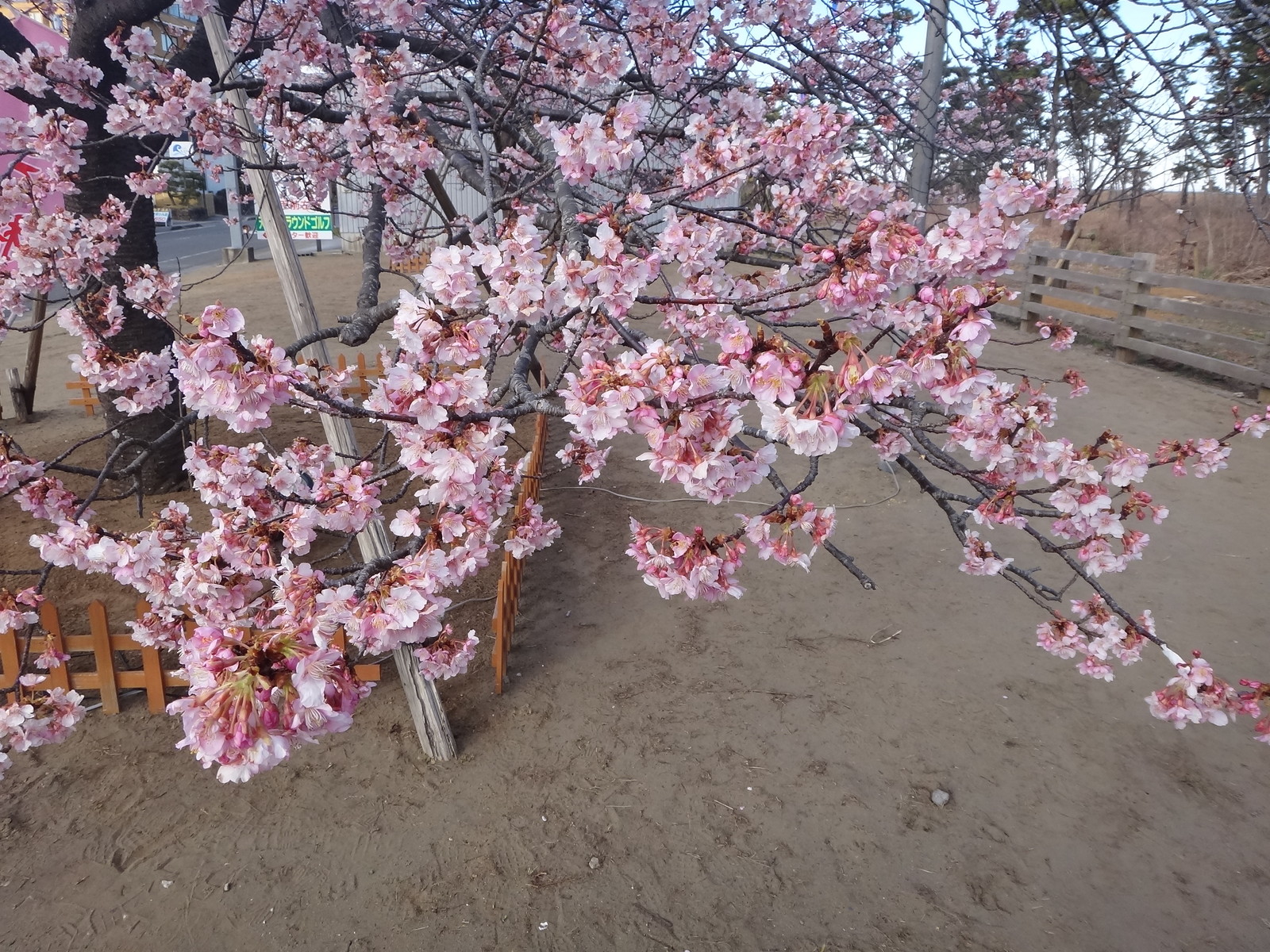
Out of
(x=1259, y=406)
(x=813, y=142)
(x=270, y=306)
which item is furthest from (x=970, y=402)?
(x=270, y=306)

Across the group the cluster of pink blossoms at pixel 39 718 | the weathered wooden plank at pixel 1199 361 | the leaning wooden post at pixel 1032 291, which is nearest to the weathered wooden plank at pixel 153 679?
the cluster of pink blossoms at pixel 39 718

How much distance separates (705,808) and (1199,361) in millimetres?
7733

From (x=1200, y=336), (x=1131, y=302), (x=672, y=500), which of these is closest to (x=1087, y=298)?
(x=1131, y=302)

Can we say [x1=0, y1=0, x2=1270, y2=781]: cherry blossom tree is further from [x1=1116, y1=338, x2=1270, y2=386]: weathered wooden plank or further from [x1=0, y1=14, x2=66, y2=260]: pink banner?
[x1=1116, y1=338, x2=1270, y2=386]: weathered wooden plank

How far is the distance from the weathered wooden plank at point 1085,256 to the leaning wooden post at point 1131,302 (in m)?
0.11

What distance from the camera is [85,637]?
9.17ft

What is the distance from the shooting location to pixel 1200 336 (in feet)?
24.6

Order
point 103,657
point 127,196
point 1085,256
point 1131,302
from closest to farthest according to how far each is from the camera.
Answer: point 103,657
point 127,196
point 1131,302
point 1085,256

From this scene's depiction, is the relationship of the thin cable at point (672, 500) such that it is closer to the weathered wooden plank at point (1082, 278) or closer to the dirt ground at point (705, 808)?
the dirt ground at point (705, 808)

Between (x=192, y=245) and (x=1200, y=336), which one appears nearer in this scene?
(x=1200, y=336)

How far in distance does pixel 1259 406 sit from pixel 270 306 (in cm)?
1168

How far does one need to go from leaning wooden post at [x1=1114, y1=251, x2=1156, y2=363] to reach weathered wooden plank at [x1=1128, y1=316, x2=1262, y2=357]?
0.07m

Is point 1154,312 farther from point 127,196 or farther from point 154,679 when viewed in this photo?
point 154,679

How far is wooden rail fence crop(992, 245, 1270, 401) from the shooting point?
22.6 feet
